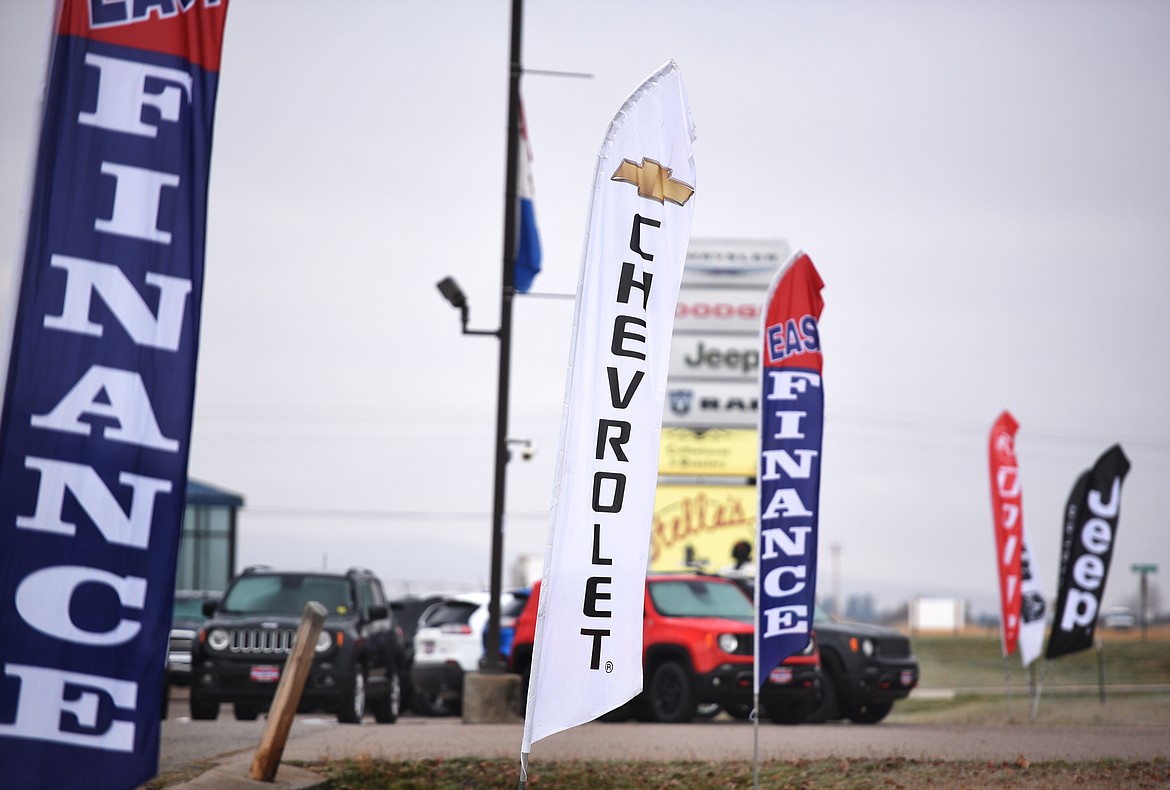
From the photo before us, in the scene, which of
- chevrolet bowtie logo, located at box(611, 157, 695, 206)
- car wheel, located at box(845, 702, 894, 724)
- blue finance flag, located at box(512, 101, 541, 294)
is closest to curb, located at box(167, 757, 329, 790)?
chevrolet bowtie logo, located at box(611, 157, 695, 206)

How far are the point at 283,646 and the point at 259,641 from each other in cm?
29

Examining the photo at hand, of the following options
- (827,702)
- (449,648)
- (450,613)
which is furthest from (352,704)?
(827,702)

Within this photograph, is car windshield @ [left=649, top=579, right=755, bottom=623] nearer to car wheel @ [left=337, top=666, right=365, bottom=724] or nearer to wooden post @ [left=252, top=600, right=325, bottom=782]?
car wheel @ [left=337, top=666, right=365, bottom=724]

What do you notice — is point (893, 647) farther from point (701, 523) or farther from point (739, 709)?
point (701, 523)

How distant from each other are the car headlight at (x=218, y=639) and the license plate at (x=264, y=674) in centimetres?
47

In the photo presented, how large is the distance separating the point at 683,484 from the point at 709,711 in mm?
18106

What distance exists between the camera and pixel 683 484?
130ft

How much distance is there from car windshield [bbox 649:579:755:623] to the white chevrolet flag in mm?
9657

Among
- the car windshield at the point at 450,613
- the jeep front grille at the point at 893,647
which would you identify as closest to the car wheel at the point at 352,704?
the car windshield at the point at 450,613

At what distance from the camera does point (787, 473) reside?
36.7 feet

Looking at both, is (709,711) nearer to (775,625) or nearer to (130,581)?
(775,625)

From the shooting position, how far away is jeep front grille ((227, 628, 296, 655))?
55.9 ft

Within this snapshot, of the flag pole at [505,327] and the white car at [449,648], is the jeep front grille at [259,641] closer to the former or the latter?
the flag pole at [505,327]

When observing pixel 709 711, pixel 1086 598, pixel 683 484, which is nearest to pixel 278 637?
pixel 709 711
